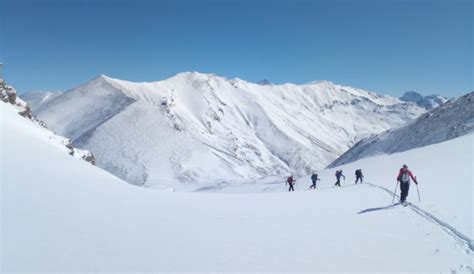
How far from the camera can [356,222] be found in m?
13.3

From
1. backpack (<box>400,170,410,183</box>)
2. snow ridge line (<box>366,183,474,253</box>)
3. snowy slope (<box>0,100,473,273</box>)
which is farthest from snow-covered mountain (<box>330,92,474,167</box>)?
snowy slope (<box>0,100,473,273</box>)

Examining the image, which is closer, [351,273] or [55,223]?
[351,273]

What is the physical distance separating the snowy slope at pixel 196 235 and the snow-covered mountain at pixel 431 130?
6410 centimetres

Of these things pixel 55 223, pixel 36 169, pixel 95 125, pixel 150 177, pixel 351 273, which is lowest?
pixel 351 273

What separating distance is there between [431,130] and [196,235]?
274ft

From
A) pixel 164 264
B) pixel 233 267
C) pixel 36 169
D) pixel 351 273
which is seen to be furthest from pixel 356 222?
pixel 36 169

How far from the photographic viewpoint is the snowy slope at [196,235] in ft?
29.0

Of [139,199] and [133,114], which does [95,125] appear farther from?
[139,199]

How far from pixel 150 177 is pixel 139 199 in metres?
115

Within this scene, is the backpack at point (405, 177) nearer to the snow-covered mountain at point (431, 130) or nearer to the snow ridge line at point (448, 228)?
the snow ridge line at point (448, 228)

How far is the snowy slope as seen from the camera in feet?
29.0

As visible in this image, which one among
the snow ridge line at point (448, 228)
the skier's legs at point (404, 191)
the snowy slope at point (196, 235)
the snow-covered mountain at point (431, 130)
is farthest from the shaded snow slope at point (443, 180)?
the snow-covered mountain at point (431, 130)

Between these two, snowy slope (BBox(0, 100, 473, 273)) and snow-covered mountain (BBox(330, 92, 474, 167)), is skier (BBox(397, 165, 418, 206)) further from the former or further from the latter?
snow-covered mountain (BBox(330, 92, 474, 167))

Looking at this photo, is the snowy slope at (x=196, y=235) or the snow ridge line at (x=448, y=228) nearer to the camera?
the snowy slope at (x=196, y=235)
